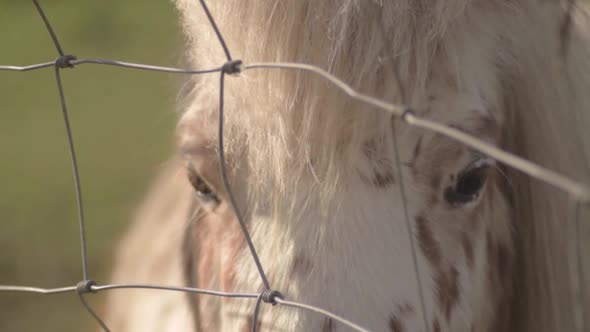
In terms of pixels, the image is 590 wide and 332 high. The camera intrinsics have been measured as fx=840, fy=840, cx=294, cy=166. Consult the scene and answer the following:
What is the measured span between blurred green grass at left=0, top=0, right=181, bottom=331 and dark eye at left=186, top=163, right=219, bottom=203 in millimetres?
1196

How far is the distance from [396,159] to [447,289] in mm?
274

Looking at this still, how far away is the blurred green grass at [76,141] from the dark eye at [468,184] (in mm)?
1447

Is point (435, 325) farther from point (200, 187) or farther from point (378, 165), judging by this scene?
point (200, 187)

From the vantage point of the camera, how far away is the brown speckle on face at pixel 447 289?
994 millimetres

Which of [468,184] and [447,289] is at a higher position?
[468,184]

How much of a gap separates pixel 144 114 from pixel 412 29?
3.38m

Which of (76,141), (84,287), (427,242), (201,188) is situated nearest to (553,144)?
(427,242)

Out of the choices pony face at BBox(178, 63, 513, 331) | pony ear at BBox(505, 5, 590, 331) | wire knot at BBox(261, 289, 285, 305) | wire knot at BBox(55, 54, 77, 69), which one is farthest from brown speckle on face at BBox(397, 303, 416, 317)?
wire knot at BBox(55, 54, 77, 69)

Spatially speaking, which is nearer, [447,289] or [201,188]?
[447,289]

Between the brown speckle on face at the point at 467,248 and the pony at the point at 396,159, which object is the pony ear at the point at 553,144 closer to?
the pony at the point at 396,159

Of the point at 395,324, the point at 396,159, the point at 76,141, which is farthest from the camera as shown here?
the point at 76,141

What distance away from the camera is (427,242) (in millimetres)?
987

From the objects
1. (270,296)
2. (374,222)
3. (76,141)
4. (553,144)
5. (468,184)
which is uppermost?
(76,141)

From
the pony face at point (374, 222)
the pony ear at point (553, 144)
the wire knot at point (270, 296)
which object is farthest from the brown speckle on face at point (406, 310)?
the pony ear at point (553, 144)
